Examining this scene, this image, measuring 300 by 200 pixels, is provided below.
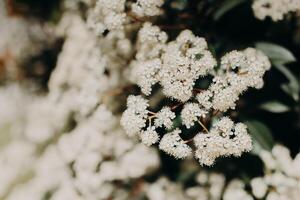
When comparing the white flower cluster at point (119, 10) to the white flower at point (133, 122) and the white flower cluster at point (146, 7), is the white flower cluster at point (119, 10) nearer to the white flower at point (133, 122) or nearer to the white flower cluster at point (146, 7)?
the white flower cluster at point (146, 7)

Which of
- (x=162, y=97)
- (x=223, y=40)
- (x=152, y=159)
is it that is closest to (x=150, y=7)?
(x=223, y=40)

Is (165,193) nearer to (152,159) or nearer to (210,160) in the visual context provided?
(152,159)

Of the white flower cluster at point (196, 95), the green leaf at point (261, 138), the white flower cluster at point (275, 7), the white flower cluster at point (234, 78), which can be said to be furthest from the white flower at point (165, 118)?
the white flower cluster at point (275, 7)

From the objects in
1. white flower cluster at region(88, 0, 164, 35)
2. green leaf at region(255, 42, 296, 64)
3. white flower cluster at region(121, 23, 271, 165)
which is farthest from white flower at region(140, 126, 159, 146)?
green leaf at region(255, 42, 296, 64)

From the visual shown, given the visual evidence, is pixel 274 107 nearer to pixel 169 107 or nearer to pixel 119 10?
pixel 169 107

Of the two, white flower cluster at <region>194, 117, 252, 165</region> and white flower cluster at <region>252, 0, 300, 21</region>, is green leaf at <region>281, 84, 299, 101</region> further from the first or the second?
white flower cluster at <region>194, 117, 252, 165</region>

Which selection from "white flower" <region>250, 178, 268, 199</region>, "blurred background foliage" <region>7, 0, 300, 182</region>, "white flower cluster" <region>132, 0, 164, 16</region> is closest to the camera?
"white flower cluster" <region>132, 0, 164, 16</region>
